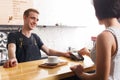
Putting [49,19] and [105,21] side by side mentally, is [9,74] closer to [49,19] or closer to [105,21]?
[105,21]

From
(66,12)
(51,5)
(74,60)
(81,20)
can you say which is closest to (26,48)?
(74,60)

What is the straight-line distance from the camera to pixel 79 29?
4.16 m

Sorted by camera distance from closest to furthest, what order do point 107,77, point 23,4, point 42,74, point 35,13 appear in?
point 107,77, point 42,74, point 35,13, point 23,4

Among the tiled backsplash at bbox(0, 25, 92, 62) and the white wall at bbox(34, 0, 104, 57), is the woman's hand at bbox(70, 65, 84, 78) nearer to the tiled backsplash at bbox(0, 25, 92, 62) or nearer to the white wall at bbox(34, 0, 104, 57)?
the tiled backsplash at bbox(0, 25, 92, 62)

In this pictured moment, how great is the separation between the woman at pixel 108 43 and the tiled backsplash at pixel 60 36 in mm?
1974

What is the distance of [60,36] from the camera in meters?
3.81

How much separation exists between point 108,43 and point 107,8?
0.21m

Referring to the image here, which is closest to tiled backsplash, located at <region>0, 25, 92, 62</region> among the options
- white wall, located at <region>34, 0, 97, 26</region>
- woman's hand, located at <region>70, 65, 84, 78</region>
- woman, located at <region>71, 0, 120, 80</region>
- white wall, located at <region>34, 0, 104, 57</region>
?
white wall, located at <region>34, 0, 104, 57</region>

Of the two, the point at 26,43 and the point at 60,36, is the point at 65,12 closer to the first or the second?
the point at 60,36

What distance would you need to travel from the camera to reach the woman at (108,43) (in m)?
1.05

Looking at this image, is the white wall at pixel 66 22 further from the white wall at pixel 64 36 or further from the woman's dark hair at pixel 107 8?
the woman's dark hair at pixel 107 8

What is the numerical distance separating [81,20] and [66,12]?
16.0 inches

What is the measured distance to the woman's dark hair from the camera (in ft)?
3.71

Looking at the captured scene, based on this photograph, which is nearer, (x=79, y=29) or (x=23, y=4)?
(x=23, y=4)
